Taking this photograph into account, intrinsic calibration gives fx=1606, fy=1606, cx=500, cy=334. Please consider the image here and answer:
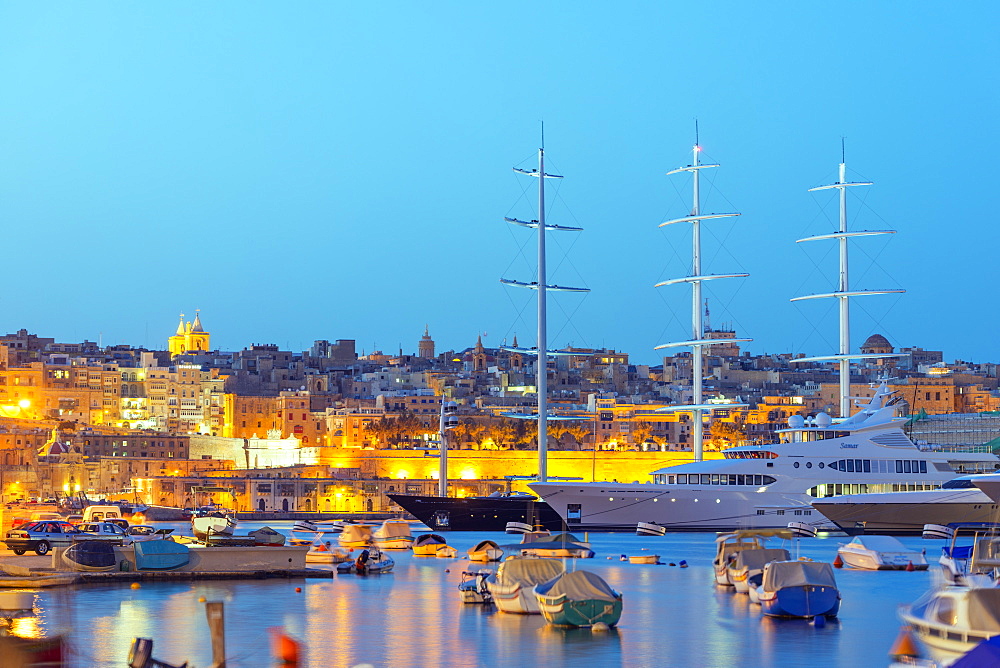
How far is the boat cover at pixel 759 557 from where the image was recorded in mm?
29916

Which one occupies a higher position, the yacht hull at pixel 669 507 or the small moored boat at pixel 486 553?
the yacht hull at pixel 669 507

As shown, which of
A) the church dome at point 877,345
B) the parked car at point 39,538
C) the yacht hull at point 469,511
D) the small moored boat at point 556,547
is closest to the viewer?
the parked car at point 39,538

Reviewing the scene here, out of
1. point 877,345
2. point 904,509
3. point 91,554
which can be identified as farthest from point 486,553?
point 877,345

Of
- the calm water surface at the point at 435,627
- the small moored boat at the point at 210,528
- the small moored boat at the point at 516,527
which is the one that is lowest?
the calm water surface at the point at 435,627

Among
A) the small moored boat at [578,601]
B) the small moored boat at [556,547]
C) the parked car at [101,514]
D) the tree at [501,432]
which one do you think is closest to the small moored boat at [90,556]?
the small moored boat at [556,547]

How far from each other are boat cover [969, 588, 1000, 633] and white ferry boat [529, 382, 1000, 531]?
31.5 meters

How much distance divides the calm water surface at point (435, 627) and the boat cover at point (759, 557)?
67 cm

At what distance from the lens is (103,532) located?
121 feet

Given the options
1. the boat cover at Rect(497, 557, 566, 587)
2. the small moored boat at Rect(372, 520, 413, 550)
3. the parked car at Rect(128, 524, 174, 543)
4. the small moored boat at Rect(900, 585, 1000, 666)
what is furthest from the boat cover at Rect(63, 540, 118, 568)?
the small moored boat at Rect(900, 585, 1000, 666)

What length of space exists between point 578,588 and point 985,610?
25.9 feet

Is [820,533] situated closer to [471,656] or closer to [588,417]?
[471,656]

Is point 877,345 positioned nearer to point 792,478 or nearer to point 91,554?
point 792,478

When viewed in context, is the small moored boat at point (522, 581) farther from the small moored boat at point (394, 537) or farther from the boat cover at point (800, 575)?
the small moored boat at point (394, 537)

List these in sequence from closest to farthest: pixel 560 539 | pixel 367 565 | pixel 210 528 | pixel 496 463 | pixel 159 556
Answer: pixel 159 556, pixel 367 565, pixel 560 539, pixel 210 528, pixel 496 463
